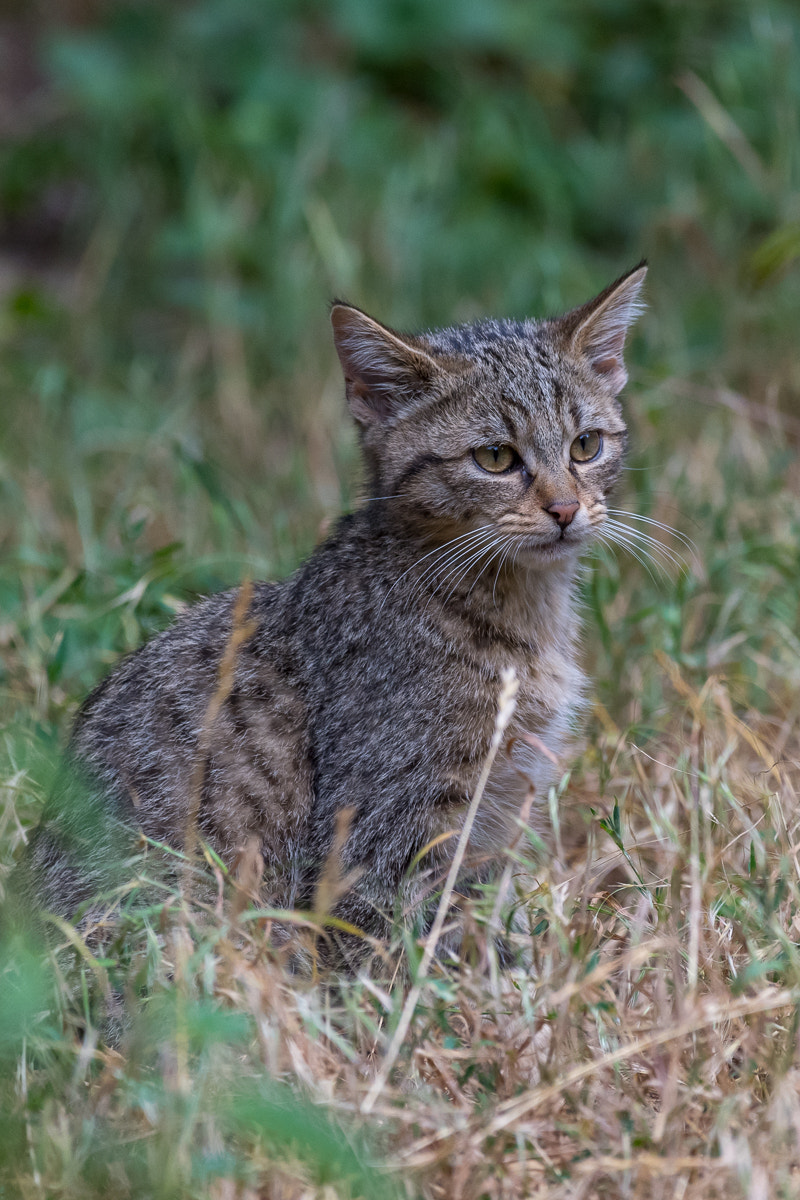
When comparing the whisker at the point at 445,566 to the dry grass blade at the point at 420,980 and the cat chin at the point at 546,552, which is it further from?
the dry grass blade at the point at 420,980

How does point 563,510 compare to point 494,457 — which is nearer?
point 563,510

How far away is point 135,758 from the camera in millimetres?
3566

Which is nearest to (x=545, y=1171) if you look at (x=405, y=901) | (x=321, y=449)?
(x=405, y=901)

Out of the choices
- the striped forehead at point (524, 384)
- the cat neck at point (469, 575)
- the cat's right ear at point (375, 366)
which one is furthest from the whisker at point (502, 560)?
the cat's right ear at point (375, 366)

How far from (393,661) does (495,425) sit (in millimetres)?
718

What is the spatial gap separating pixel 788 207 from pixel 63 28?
5.54 meters

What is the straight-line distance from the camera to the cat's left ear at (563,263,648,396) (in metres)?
3.88

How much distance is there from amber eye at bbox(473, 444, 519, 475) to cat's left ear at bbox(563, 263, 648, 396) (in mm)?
454

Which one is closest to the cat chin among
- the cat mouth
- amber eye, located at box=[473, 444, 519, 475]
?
the cat mouth

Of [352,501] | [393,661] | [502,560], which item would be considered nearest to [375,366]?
[502,560]

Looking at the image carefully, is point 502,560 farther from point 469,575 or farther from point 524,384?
point 524,384

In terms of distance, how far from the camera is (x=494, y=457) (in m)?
3.71

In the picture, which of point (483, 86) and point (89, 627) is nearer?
point (89, 627)

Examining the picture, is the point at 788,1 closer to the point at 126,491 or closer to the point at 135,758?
the point at 126,491
